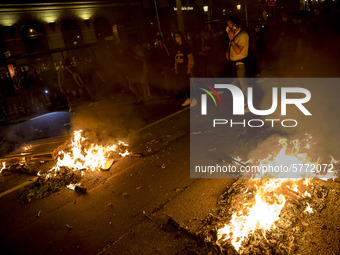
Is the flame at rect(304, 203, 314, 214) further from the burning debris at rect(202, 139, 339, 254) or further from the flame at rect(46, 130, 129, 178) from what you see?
the flame at rect(46, 130, 129, 178)

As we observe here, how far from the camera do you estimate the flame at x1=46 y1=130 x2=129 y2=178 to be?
5.36 m

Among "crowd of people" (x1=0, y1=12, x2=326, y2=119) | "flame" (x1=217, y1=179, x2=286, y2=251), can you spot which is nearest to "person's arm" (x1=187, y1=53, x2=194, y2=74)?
"crowd of people" (x1=0, y1=12, x2=326, y2=119)

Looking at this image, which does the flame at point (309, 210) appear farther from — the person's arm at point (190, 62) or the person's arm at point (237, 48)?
the person's arm at point (190, 62)

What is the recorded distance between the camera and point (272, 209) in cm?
316

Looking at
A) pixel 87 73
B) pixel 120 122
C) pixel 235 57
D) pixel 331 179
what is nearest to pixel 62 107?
pixel 87 73

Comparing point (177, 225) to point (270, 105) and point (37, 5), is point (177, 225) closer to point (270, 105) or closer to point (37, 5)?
point (270, 105)

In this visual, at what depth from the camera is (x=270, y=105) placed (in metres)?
6.97

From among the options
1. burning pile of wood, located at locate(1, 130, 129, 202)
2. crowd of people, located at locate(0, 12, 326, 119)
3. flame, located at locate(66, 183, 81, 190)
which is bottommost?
flame, located at locate(66, 183, 81, 190)

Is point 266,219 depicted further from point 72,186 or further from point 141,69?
point 141,69

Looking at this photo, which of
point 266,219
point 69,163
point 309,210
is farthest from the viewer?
point 69,163

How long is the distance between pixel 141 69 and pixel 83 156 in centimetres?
484

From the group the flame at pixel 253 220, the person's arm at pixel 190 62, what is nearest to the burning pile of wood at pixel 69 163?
the flame at pixel 253 220

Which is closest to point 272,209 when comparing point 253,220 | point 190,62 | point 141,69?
point 253,220

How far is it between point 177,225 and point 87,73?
10599 mm
